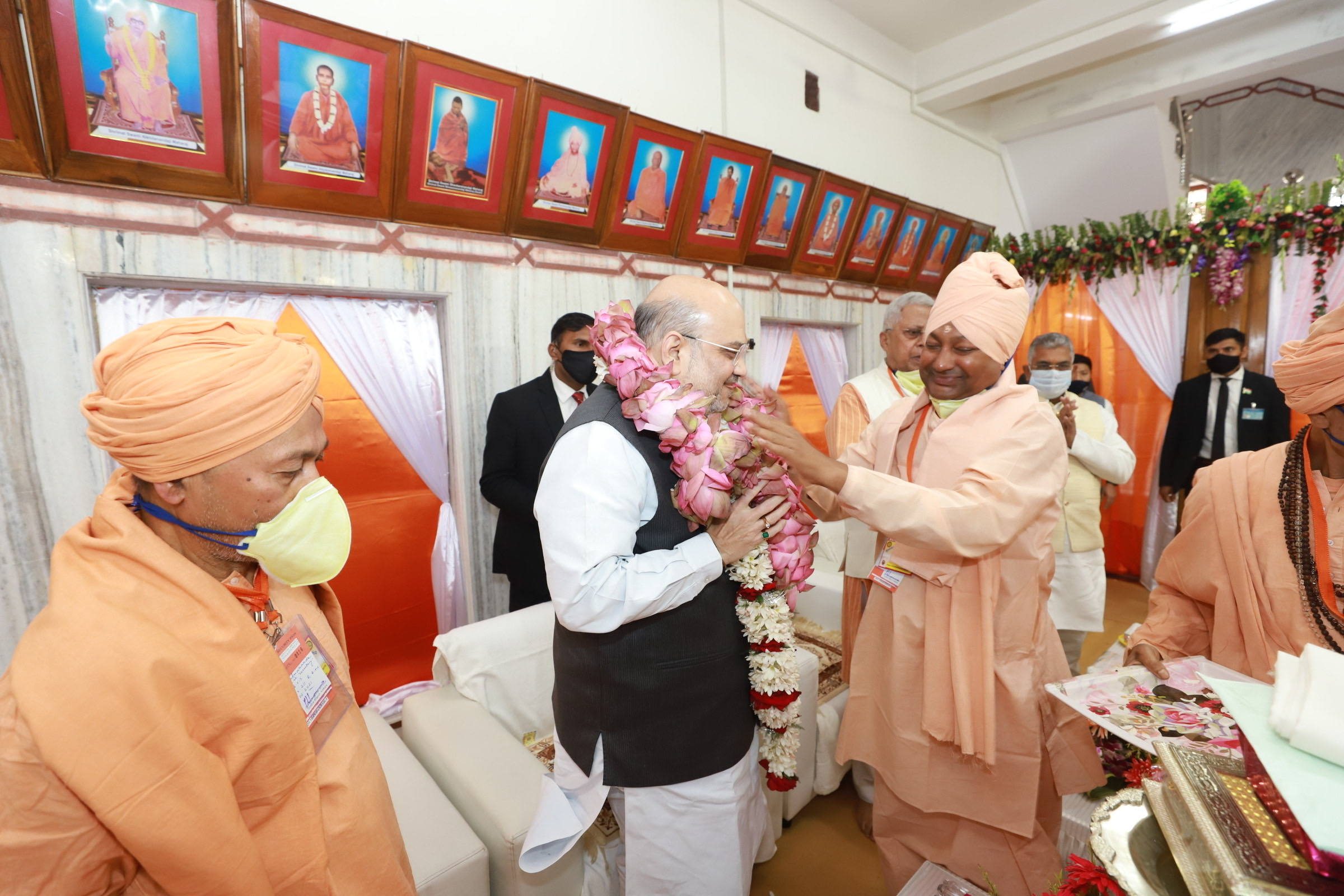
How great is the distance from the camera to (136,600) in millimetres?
975

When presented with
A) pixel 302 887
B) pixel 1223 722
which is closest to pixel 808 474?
pixel 1223 722

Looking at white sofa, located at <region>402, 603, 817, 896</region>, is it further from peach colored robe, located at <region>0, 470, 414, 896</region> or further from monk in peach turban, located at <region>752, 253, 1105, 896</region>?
peach colored robe, located at <region>0, 470, 414, 896</region>

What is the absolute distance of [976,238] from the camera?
7090 mm

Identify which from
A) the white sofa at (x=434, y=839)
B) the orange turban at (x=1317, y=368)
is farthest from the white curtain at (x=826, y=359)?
the white sofa at (x=434, y=839)

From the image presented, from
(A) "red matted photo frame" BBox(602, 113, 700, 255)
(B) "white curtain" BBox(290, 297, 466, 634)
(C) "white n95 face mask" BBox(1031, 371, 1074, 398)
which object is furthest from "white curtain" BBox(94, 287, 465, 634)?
(C) "white n95 face mask" BBox(1031, 371, 1074, 398)

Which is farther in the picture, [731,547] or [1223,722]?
[731,547]

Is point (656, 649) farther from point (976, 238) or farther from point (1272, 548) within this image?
point (976, 238)

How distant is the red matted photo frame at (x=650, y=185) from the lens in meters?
3.99

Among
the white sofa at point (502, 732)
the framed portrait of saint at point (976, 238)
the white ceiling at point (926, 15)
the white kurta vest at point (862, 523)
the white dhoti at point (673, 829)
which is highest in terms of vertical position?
the white ceiling at point (926, 15)

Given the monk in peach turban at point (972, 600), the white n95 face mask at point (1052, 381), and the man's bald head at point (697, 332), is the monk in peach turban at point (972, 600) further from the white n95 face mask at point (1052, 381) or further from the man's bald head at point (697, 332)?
the white n95 face mask at point (1052, 381)

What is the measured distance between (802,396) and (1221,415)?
11.4 feet

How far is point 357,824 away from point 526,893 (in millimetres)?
959

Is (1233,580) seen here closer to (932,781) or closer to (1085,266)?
(932,781)

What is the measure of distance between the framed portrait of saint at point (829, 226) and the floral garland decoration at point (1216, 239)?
268cm
